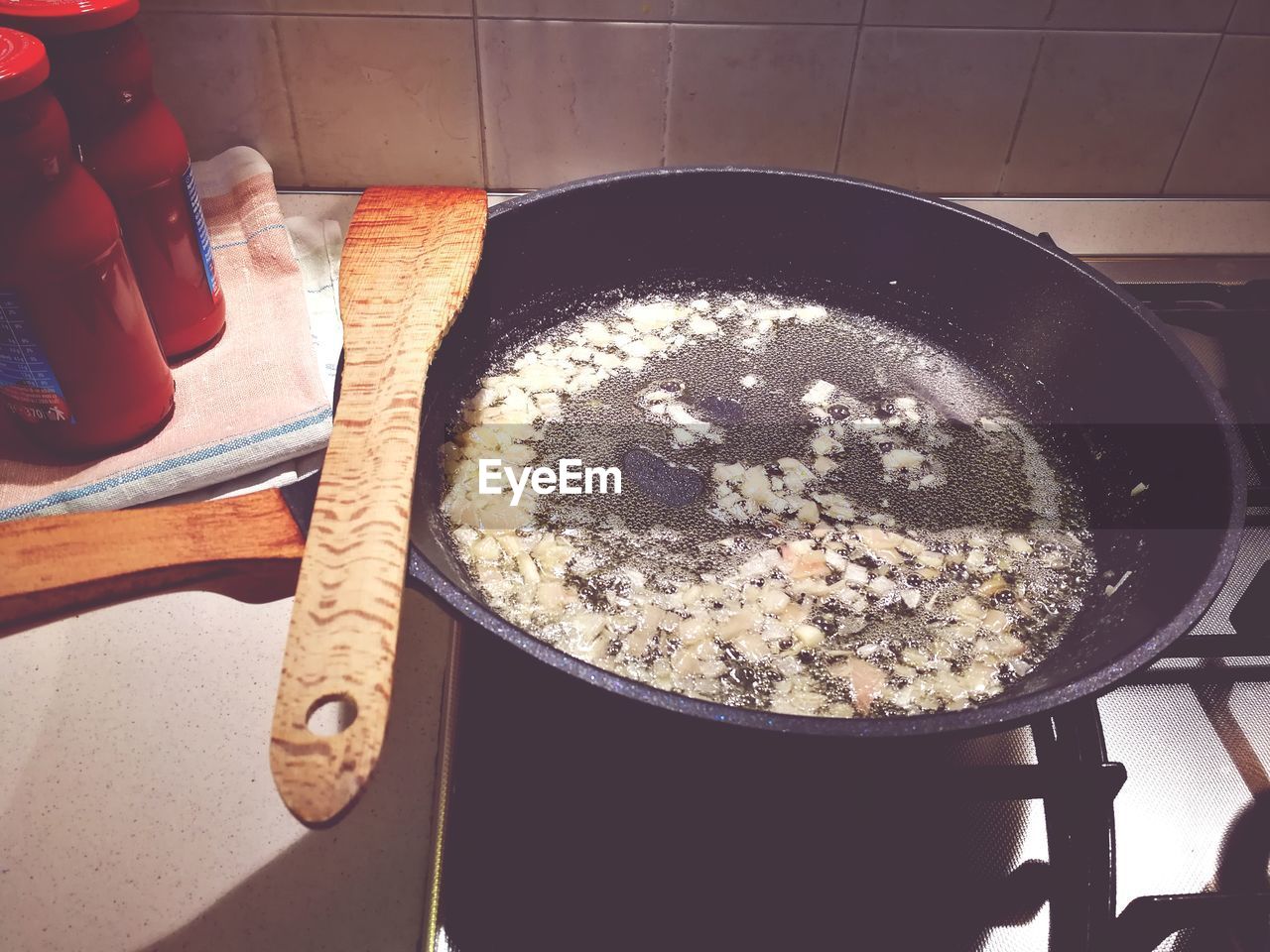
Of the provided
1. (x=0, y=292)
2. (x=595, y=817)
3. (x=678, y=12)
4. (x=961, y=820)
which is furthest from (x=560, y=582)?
(x=678, y=12)

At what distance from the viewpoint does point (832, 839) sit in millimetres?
524

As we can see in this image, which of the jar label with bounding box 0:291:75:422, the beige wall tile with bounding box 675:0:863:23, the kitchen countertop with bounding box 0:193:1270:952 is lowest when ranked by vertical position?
the kitchen countertop with bounding box 0:193:1270:952

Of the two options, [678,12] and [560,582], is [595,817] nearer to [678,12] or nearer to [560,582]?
[560,582]

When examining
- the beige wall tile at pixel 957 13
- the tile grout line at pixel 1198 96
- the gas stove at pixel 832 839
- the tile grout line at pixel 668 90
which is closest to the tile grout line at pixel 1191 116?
the tile grout line at pixel 1198 96

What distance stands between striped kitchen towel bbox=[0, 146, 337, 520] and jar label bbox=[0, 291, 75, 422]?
0.05 metres

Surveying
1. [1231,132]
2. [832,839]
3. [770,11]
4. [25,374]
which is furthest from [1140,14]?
[25,374]

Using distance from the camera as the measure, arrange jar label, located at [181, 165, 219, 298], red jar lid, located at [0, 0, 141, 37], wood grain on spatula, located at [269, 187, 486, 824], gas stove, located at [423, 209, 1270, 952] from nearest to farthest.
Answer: wood grain on spatula, located at [269, 187, 486, 824], gas stove, located at [423, 209, 1270, 952], red jar lid, located at [0, 0, 141, 37], jar label, located at [181, 165, 219, 298]

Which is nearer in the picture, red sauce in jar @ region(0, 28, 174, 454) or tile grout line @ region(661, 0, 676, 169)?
red sauce in jar @ region(0, 28, 174, 454)

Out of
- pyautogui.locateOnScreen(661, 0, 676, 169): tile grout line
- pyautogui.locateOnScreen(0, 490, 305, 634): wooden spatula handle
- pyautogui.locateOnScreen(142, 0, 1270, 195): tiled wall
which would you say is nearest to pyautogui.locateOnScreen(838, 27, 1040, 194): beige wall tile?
pyautogui.locateOnScreen(142, 0, 1270, 195): tiled wall

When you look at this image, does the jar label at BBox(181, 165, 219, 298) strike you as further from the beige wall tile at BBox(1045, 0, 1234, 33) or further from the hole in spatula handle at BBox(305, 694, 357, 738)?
the beige wall tile at BBox(1045, 0, 1234, 33)

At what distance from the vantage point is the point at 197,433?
0.73 m

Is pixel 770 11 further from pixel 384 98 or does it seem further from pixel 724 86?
pixel 384 98

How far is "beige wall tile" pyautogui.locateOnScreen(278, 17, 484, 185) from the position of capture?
0.83 metres

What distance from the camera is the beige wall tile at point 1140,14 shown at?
84 cm
